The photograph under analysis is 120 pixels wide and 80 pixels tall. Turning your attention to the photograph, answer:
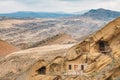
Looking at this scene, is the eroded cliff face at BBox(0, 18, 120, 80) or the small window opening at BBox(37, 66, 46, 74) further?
the small window opening at BBox(37, 66, 46, 74)

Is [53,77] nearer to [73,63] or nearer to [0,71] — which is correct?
[73,63]

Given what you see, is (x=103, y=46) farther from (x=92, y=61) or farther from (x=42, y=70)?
(x=42, y=70)

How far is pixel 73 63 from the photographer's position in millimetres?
44719

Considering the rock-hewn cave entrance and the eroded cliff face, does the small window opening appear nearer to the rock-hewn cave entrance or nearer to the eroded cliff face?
the eroded cliff face

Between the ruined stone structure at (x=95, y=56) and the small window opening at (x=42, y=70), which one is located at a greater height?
the ruined stone structure at (x=95, y=56)

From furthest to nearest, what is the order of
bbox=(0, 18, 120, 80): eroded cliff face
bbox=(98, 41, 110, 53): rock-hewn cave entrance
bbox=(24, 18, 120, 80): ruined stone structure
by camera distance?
bbox=(98, 41, 110, 53): rock-hewn cave entrance < bbox=(24, 18, 120, 80): ruined stone structure < bbox=(0, 18, 120, 80): eroded cliff face

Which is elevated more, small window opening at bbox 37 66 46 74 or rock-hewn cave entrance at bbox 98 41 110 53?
rock-hewn cave entrance at bbox 98 41 110 53

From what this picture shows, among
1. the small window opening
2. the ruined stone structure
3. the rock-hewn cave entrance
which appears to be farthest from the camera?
the small window opening

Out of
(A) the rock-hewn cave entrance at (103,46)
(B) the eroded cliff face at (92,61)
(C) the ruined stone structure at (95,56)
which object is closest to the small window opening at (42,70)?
(B) the eroded cliff face at (92,61)

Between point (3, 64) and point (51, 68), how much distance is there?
4639cm

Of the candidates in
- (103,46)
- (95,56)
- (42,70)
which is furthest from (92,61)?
(42,70)

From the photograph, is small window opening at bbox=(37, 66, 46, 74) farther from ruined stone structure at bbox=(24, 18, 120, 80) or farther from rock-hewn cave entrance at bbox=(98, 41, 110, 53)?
rock-hewn cave entrance at bbox=(98, 41, 110, 53)

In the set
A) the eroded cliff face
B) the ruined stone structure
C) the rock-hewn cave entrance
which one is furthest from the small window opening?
the rock-hewn cave entrance

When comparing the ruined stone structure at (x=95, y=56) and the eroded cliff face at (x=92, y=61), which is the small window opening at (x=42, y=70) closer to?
the eroded cliff face at (x=92, y=61)
